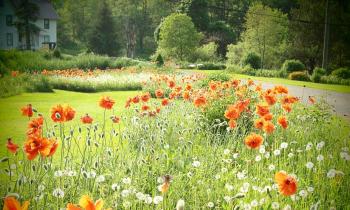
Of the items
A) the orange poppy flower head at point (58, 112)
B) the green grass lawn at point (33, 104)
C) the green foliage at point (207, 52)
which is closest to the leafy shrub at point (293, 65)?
the green foliage at point (207, 52)

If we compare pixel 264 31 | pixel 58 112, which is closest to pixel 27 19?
pixel 58 112

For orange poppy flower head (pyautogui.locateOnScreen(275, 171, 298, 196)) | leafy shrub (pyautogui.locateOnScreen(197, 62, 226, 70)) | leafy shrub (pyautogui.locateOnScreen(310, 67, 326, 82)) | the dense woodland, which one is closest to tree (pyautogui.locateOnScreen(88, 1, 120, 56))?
the dense woodland

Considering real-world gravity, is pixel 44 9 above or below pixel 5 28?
above

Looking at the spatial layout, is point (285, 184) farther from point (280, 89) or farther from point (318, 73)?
point (280, 89)

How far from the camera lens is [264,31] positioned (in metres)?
2.32

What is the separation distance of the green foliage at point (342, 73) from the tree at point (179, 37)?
0.87m

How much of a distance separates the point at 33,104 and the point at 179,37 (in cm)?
87

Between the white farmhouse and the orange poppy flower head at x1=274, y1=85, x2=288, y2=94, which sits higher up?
the white farmhouse

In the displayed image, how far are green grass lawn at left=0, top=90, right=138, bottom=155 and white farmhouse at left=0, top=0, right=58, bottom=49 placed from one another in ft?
0.99

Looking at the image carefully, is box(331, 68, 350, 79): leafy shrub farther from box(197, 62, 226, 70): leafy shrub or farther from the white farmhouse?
the white farmhouse

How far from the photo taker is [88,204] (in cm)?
106

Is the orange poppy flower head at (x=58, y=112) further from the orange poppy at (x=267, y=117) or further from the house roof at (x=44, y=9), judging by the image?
the orange poppy at (x=267, y=117)

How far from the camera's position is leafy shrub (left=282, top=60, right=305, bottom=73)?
2.32 metres

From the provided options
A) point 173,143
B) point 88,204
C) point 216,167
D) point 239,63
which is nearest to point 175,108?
point 173,143
